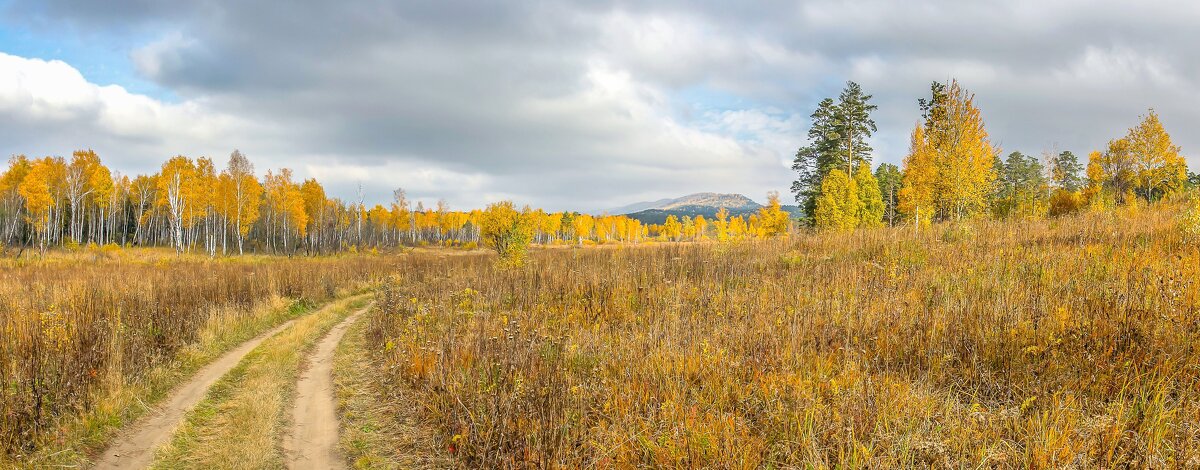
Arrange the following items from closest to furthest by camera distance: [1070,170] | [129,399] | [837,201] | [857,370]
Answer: [857,370]
[129,399]
[837,201]
[1070,170]

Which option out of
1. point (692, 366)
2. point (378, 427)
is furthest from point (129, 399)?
point (692, 366)

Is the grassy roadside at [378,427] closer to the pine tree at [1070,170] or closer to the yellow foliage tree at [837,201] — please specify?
the yellow foliage tree at [837,201]

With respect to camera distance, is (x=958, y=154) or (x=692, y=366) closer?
(x=692, y=366)

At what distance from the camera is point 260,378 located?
332 inches

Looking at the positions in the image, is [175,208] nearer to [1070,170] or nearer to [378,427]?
[378,427]

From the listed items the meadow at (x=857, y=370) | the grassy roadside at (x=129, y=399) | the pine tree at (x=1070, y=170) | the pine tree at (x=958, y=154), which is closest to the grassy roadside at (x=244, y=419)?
the grassy roadside at (x=129, y=399)

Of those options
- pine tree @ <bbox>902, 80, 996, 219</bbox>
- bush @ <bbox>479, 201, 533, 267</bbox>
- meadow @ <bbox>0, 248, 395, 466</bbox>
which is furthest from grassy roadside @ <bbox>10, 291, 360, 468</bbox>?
pine tree @ <bbox>902, 80, 996, 219</bbox>

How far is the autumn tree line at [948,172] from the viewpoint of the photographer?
Result: 1005 inches

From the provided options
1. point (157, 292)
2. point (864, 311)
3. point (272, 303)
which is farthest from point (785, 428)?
point (157, 292)

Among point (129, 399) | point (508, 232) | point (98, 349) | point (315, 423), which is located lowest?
point (315, 423)

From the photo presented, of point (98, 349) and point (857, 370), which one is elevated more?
point (857, 370)

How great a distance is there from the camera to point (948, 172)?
26000mm

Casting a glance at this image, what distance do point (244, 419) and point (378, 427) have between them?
1.96m

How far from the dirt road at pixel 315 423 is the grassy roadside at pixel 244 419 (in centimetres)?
14
